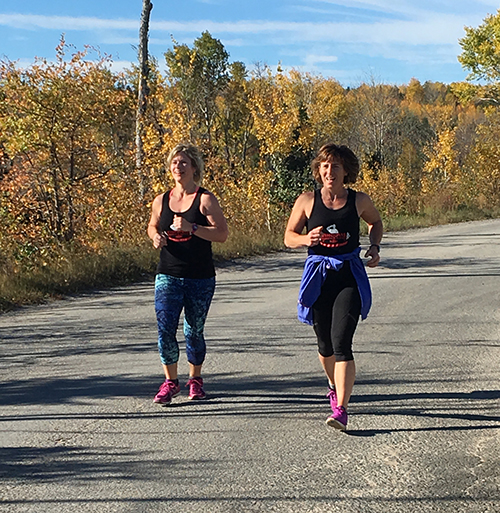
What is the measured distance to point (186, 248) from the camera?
18.3ft

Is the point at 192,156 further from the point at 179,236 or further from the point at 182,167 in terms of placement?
the point at 179,236

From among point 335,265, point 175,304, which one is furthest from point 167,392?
point 335,265

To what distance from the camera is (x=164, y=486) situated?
13.3 ft

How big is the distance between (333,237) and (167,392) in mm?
1689

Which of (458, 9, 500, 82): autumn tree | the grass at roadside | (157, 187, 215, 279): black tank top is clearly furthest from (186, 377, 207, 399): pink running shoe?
(458, 9, 500, 82): autumn tree

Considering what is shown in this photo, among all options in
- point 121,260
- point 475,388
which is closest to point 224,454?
point 475,388

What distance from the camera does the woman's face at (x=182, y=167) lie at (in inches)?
221

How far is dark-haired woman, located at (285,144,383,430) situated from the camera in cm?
509

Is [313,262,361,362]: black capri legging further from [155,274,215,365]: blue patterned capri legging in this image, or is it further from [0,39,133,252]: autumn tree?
[0,39,133,252]: autumn tree

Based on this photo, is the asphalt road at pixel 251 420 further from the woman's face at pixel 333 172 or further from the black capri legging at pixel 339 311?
the woman's face at pixel 333 172

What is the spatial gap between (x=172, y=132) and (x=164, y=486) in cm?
1428

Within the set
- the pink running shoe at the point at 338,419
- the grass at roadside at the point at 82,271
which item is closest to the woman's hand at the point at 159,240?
the pink running shoe at the point at 338,419

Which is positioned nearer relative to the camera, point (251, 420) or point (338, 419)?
point (338, 419)

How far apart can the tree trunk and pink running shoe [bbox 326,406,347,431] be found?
12.3 meters
